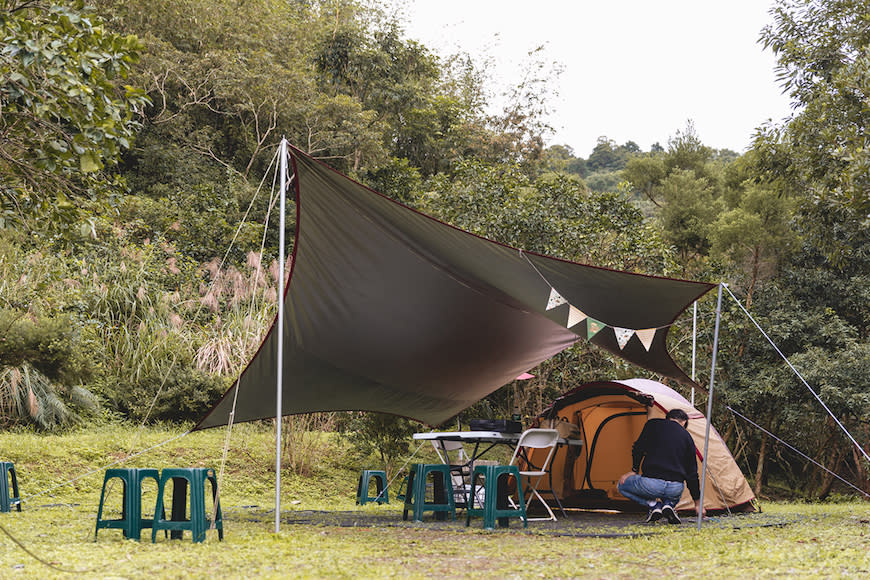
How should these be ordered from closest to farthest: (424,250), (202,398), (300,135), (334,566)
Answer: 1. (334,566)
2. (424,250)
3. (202,398)
4. (300,135)

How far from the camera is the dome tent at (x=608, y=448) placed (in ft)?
24.6

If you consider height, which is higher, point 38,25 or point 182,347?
point 38,25

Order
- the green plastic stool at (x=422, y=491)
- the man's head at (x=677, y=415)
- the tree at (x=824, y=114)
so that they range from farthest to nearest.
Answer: the tree at (x=824, y=114)
the man's head at (x=677, y=415)
the green plastic stool at (x=422, y=491)

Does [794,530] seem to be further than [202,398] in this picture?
No

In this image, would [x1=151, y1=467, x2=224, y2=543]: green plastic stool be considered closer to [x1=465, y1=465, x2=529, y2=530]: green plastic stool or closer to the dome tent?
[x1=465, y1=465, x2=529, y2=530]: green plastic stool

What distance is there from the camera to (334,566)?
149 inches

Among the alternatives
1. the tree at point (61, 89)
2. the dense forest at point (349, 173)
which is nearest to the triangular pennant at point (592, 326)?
the dense forest at point (349, 173)

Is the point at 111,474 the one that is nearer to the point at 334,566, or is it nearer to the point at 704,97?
the point at 334,566

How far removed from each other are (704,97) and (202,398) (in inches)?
609

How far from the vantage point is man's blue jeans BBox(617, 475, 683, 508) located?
6.04m

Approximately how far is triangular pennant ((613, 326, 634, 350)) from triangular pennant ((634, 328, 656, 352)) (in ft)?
0.18

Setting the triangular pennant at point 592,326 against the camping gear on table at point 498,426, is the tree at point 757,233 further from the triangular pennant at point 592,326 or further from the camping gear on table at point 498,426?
the triangular pennant at point 592,326

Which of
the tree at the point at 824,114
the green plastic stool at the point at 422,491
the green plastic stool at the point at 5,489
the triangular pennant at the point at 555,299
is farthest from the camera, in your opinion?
the tree at the point at 824,114

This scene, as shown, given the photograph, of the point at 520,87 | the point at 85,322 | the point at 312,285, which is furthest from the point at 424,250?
the point at 520,87
